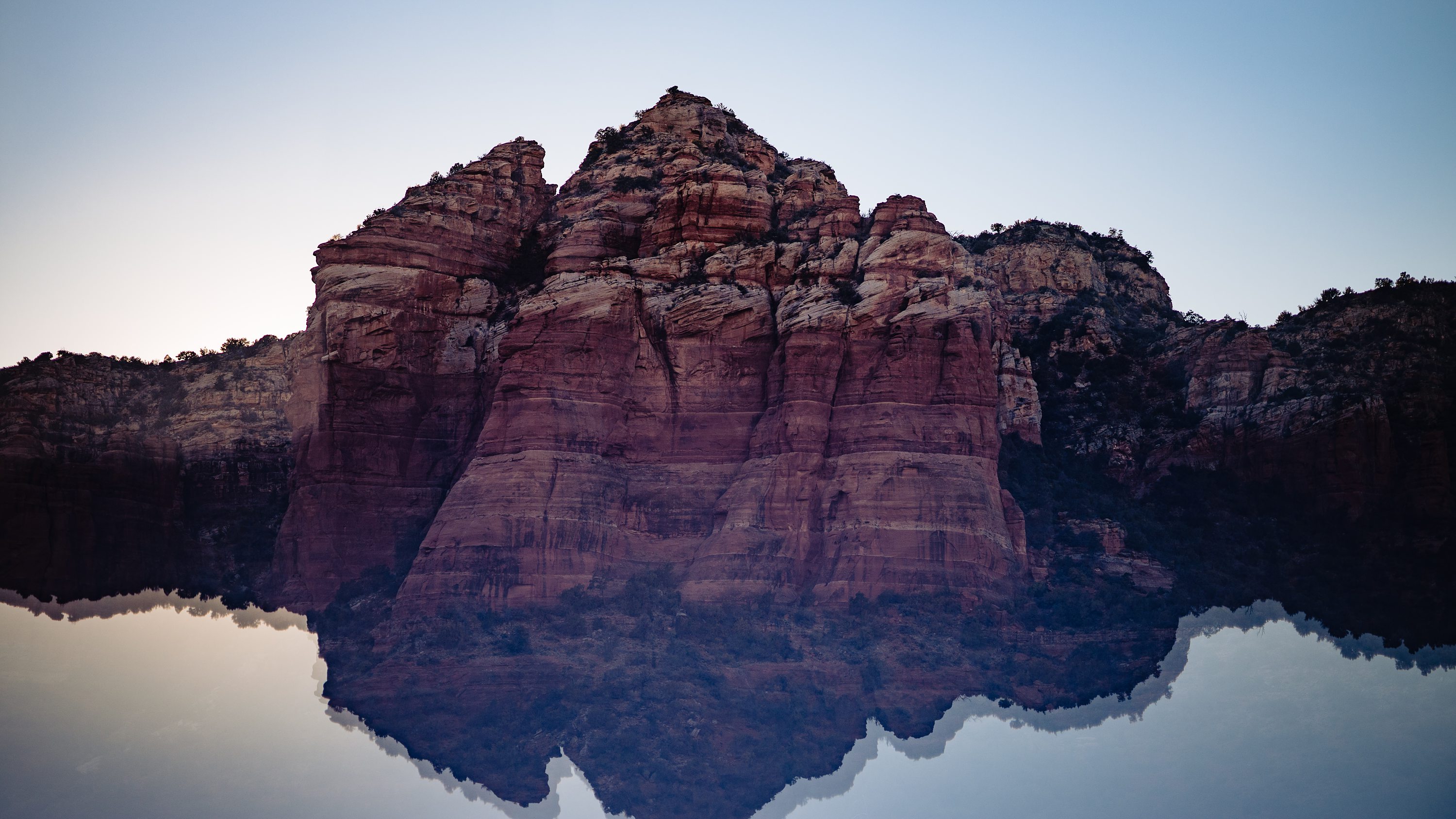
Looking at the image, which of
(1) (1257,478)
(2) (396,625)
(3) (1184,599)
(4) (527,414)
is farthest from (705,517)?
(1) (1257,478)

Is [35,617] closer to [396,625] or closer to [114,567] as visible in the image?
[114,567]

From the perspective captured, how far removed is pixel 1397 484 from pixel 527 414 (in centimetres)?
3935

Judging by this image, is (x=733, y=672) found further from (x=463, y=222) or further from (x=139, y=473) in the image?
(x=139, y=473)

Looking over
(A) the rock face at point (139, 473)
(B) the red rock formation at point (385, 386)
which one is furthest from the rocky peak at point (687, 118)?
(A) the rock face at point (139, 473)

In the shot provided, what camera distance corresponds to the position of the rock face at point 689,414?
227ft

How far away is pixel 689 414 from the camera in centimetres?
7356

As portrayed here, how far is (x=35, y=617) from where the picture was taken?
67188 millimetres

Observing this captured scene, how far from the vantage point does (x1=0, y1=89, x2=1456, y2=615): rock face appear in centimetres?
6919

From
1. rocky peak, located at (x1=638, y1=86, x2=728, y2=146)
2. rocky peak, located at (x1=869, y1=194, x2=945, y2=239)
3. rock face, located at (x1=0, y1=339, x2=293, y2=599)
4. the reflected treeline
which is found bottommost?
the reflected treeline

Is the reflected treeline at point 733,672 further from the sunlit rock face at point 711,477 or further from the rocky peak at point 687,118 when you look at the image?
the rocky peak at point 687,118

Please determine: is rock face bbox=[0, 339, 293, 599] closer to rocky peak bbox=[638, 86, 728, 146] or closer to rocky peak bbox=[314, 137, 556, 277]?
rocky peak bbox=[314, 137, 556, 277]

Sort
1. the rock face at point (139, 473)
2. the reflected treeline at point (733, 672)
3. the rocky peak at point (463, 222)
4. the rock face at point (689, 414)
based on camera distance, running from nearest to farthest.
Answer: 1. the reflected treeline at point (733, 672)
2. the rock face at point (689, 414)
3. the rock face at point (139, 473)
4. the rocky peak at point (463, 222)

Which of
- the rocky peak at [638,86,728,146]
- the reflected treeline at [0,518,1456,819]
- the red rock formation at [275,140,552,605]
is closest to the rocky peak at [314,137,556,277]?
the red rock formation at [275,140,552,605]

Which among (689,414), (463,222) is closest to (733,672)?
(689,414)
